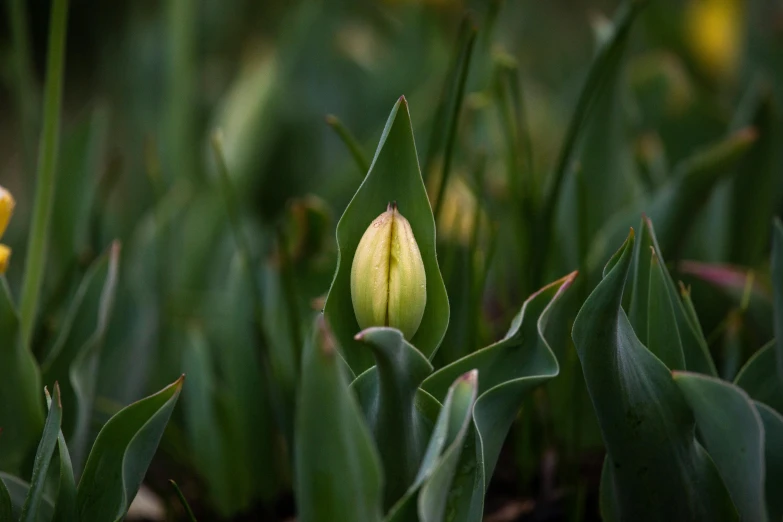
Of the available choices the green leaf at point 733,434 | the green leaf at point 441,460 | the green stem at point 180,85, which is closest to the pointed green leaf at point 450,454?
the green leaf at point 441,460

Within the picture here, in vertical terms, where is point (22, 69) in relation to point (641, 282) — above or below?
above

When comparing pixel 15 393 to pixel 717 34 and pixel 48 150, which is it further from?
pixel 717 34

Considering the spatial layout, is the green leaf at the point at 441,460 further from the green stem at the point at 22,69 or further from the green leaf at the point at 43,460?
the green stem at the point at 22,69

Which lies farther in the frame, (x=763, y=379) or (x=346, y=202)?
(x=346, y=202)

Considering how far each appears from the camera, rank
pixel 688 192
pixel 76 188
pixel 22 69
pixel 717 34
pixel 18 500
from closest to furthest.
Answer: pixel 18 500 < pixel 688 192 < pixel 22 69 < pixel 76 188 < pixel 717 34

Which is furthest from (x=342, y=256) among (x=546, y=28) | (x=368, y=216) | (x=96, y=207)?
(x=546, y=28)

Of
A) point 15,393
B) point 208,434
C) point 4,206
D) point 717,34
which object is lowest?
point 208,434

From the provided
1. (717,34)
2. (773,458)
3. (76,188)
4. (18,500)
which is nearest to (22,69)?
(76,188)
